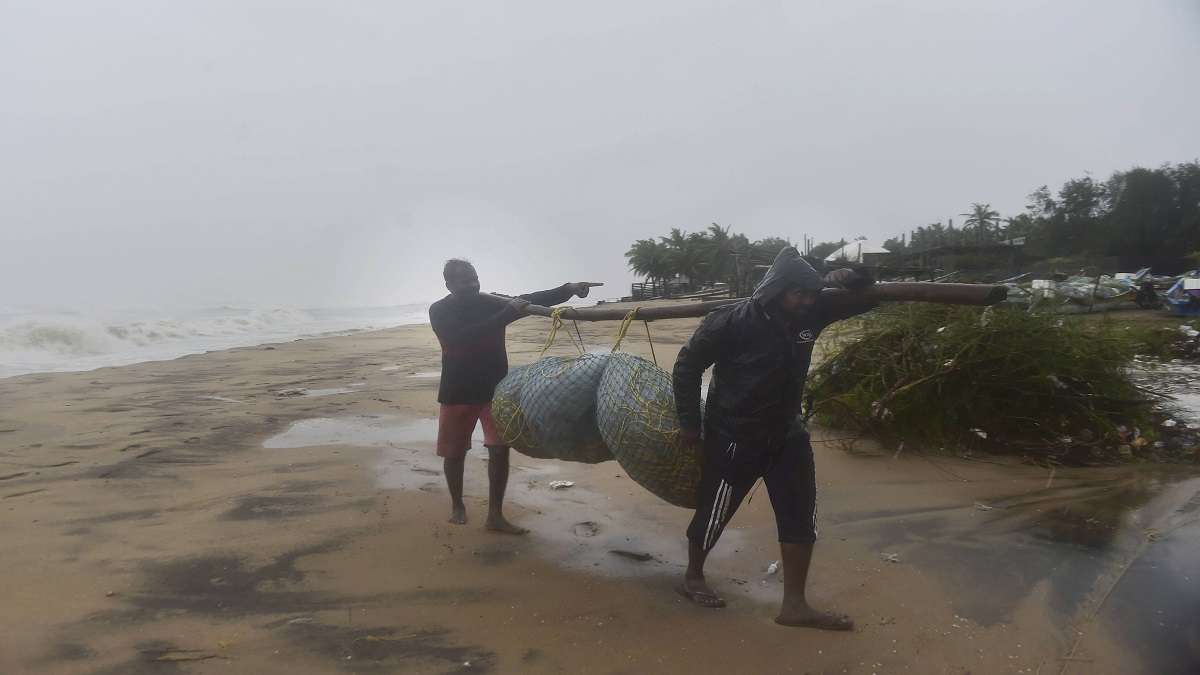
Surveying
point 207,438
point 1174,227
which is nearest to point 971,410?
point 207,438

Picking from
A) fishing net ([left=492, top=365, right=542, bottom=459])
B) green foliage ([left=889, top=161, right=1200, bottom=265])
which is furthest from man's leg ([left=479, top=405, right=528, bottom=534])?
green foliage ([left=889, top=161, right=1200, bottom=265])

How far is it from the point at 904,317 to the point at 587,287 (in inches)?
123

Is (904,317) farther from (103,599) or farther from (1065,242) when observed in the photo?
(1065,242)

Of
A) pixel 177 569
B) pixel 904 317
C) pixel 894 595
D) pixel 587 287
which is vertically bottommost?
pixel 894 595

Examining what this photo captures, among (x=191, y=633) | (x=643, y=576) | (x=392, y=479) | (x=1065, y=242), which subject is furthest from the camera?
(x=1065, y=242)

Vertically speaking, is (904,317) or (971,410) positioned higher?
(904,317)

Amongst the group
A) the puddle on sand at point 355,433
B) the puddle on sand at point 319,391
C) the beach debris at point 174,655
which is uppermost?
the puddle on sand at point 319,391

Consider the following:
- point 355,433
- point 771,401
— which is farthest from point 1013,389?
point 355,433

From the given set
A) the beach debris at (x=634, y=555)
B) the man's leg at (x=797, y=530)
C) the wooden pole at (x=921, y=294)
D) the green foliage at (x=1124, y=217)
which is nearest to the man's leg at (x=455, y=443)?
the beach debris at (x=634, y=555)

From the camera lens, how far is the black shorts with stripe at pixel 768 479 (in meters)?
3.03

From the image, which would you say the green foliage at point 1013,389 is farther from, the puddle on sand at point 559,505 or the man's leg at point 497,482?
the man's leg at point 497,482

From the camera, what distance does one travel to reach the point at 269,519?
4.57m

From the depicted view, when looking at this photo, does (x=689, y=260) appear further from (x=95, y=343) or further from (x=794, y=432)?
(x=794, y=432)

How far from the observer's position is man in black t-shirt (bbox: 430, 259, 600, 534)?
14.1 ft
